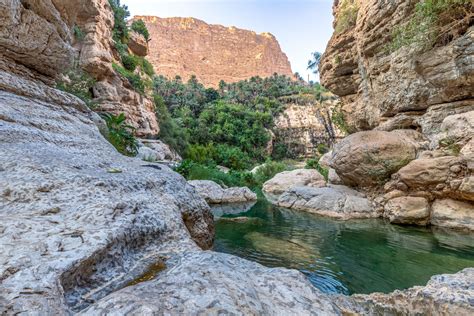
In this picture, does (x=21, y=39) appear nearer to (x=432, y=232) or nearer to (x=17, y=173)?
(x=17, y=173)

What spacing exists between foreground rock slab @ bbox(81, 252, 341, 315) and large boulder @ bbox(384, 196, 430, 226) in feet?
25.9

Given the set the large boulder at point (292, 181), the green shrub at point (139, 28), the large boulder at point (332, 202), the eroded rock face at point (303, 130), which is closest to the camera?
the large boulder at point (332, 202)

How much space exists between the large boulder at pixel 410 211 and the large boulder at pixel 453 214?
230mm

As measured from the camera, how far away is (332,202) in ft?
32.4

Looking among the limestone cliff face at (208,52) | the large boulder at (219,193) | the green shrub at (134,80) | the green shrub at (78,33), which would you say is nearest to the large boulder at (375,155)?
the large boulder at (219,193)

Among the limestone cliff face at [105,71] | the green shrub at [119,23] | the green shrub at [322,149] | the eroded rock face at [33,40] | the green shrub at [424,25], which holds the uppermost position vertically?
the green shrub at [119,23]

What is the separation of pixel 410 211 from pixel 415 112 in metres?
4.75

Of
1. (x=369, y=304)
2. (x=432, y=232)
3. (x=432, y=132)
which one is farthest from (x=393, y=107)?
(x=369, y=304)

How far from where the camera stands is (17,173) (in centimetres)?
212

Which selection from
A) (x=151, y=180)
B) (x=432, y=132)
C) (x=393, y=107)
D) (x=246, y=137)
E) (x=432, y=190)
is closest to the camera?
(x=151, y=180)

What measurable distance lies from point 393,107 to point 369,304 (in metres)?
11.1

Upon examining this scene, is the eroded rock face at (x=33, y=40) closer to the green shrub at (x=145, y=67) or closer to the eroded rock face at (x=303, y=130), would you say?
the green shrub at (x=145, y=67)

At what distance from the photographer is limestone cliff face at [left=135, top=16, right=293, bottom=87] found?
95500 mm

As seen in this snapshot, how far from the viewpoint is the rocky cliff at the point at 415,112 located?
7551mm
